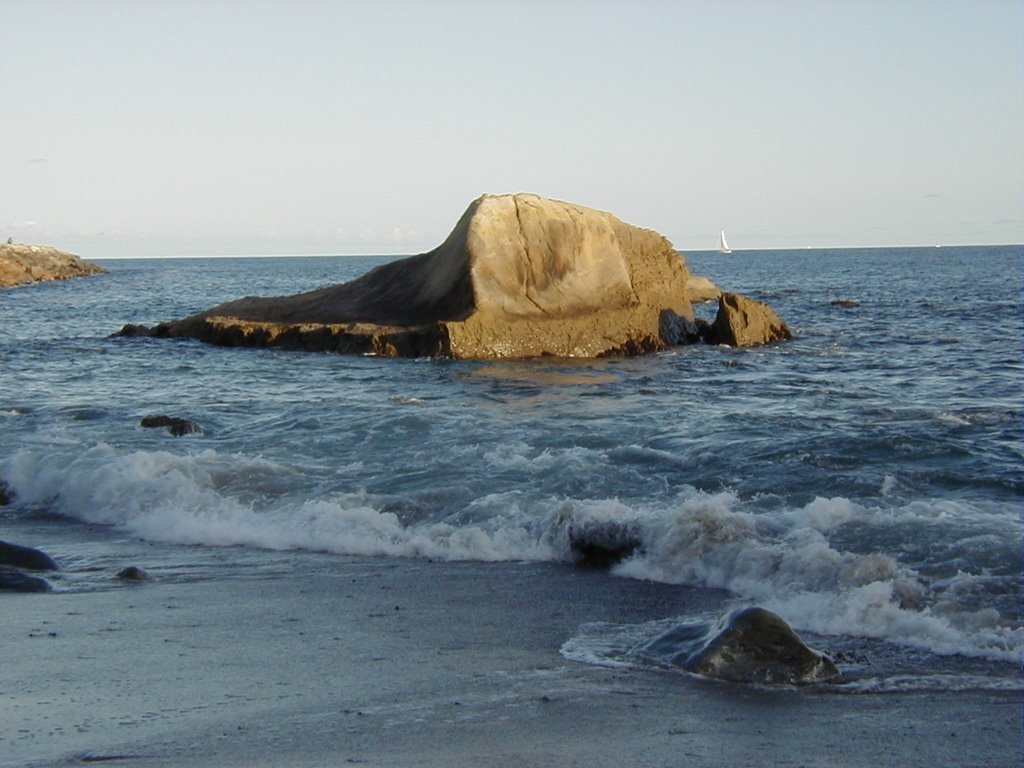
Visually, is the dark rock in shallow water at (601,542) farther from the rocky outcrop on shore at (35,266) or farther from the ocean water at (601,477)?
the rocky outcrop on shore at (35,266)

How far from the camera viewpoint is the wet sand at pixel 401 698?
5117 millimetres

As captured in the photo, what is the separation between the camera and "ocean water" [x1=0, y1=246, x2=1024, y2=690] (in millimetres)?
7605

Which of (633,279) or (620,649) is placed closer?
(620,649)

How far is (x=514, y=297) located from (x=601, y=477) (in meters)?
10.4

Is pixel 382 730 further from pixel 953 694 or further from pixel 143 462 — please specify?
pixel 143 462

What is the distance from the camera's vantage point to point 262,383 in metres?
18.4

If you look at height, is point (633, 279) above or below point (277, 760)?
above

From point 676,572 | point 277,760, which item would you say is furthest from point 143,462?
point 277,760

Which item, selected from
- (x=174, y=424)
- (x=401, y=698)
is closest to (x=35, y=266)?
(x=174, y=424)

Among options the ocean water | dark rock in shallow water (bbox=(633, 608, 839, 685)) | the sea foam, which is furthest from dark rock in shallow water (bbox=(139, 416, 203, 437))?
dark rock in shallow water (bbox=(633, 608, 839, 685))

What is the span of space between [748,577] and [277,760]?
13.3 ft

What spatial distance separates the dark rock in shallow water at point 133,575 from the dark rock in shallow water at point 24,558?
2.06 feet

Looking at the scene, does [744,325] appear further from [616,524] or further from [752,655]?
[752,655]

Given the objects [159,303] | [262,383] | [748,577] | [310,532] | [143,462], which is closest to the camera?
[748,577]
